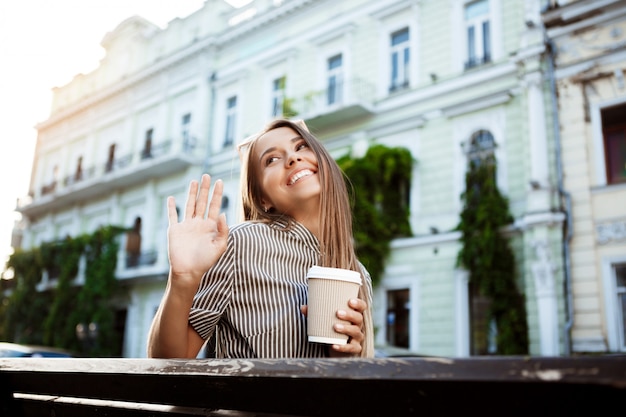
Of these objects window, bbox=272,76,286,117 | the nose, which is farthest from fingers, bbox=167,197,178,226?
window, bbox=272,76,286,117

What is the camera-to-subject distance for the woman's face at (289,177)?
178 centimetres

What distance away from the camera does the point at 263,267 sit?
151cm

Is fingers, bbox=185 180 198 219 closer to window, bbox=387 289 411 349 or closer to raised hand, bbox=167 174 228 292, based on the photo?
raised hand, bbox=167 174 228 292

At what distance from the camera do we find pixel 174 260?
134cm

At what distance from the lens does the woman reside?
4.49 feet

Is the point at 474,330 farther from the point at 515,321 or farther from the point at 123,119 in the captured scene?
the point at 123,119

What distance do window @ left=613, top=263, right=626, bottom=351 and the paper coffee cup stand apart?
391 inches

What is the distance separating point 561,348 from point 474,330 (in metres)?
1.83

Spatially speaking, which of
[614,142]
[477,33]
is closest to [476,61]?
[477,33]

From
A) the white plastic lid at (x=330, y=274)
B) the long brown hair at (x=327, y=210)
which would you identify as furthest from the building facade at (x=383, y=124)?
the white plastic lid at (x=330, y=274)

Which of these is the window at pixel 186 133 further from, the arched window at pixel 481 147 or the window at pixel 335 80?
the arched window at pixel 481 147

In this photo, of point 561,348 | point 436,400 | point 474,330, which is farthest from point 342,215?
point 474,330

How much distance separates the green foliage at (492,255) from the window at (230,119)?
28.1ft

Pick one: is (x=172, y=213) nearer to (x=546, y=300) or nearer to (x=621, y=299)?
(x=546, y=300)
